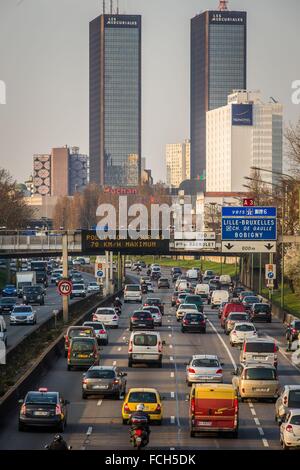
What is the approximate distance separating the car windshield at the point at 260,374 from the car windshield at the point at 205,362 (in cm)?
368

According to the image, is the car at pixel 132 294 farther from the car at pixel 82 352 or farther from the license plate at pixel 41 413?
the license plate at pixel 41 413

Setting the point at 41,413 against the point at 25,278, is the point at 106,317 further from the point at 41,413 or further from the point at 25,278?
the point at 25,278

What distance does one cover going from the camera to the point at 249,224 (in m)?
68.2

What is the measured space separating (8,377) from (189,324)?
30.7 m

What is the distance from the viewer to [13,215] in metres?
171

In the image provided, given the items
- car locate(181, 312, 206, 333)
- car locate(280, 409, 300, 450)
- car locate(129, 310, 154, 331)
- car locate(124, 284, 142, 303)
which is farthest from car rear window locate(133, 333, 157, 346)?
car locate(124, 284, 142, 303)

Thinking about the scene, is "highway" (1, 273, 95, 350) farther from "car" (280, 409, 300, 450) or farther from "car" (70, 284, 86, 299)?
"car" (280, 409, 300, 450)

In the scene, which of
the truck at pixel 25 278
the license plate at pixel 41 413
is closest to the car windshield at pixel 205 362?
the license plate at pixel 41 413

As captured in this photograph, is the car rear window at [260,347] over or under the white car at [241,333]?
over

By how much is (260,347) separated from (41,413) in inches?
738

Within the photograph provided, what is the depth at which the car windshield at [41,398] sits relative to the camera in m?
36.8

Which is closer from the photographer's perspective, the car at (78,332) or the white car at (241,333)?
the car at (78,332)
